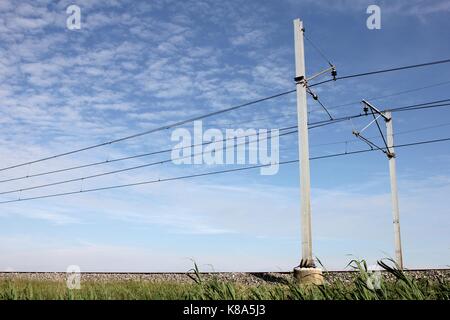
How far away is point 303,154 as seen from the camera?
13117mm

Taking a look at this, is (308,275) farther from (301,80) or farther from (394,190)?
(394,190)

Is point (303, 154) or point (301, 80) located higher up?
point (301, 80)

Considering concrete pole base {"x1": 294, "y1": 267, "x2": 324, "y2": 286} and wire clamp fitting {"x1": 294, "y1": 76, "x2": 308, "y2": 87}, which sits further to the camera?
wire clamp fitting {"x1": 294, "y1": 76, "x2": 308, "y2": 87}

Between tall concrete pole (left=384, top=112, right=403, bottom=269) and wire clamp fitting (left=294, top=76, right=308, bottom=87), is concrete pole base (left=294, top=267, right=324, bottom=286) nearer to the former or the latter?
wire clamp fitting (left=294, top=76, right=308, bottom=87)

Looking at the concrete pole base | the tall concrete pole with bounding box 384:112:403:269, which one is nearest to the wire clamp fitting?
the concrete pole base

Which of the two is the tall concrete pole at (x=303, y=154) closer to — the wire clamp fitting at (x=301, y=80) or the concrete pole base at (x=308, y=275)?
the wire clamp fitting at (x=301, y=80)

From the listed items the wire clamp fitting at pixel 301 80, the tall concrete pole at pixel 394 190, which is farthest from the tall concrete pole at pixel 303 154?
the tall concrete pole at pixel 394 190

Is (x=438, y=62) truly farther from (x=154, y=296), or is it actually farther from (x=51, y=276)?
(x=51, y=276)

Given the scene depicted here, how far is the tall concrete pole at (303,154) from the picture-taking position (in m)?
12.6

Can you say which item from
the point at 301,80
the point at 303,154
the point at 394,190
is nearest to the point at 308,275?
the point at 303,154

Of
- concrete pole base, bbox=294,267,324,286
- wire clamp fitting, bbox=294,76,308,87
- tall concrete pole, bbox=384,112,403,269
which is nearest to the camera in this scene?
concrete pole base, bbox=294,267,324,286

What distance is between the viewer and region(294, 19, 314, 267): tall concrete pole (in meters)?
12.6
